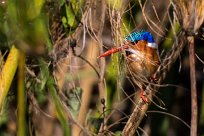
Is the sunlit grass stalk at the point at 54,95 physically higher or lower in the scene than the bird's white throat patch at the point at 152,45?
lower

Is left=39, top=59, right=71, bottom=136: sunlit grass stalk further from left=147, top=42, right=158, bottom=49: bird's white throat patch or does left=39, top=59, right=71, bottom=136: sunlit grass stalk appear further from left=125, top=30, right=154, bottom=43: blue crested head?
left=147, top=42, right=158, bottom=49: bird's white throat patch

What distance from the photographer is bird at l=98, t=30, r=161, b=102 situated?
2.36m

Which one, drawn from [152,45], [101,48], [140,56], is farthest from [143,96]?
[152,45]

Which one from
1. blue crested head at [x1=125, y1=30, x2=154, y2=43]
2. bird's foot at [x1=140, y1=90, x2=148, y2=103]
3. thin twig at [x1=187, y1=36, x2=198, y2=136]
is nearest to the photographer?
thin twig at [x1=187, y1=36, x2=198, y2=136]

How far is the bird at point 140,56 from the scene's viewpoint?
2363mm

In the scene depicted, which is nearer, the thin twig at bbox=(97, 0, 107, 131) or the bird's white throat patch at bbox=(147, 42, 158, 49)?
the thin twig at bbox=(97, 0, 107, 131)

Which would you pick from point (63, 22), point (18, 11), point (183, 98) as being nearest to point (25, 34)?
point (18, 11)

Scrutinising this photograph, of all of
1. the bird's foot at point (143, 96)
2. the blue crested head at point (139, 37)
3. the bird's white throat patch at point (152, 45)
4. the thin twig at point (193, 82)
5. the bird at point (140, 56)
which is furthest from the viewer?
the bird's white throat patch at point (152, 45)

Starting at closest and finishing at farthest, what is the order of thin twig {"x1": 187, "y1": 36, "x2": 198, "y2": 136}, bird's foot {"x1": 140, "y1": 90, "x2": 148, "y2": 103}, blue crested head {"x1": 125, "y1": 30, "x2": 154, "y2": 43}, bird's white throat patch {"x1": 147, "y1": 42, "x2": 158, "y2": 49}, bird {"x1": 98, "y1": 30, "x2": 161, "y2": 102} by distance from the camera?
thin twig {"x1": 187, "y1": 36, "x2": 198, "y2": 136}
bird's foot {"x1": 140, "y1": 90, "x2": 148, "y2": 103}
bird {"x1": 98, "y1": 30, "x2": 161, "y2": 102}
blue crested head {"x1": 125, "y1": 30, "x2": 154, "y2": 43}
bird's white throat patch {"x1": 147, "y1": 42, "x2": 158, "y2": 49}

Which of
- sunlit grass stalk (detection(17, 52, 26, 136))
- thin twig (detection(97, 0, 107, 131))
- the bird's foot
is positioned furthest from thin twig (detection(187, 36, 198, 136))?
sunlit grass stalk (detection(17, 52, 26, 136))

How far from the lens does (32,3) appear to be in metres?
2.35

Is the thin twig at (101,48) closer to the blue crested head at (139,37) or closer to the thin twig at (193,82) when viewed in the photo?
the blue crested head at (139,37)

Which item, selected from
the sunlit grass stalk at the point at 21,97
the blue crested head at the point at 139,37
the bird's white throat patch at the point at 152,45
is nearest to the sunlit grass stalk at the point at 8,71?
the sunlit grass stalk at the point at 21,97

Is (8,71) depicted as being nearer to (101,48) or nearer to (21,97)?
(21,97)
